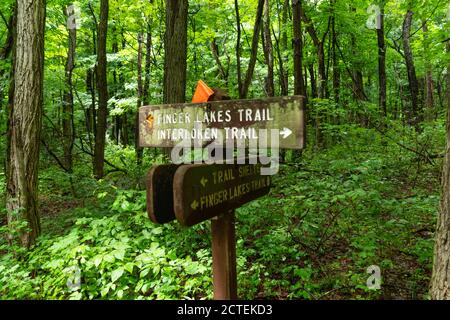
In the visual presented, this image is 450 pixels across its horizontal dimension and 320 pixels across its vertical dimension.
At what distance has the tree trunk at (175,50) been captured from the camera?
19.6ft

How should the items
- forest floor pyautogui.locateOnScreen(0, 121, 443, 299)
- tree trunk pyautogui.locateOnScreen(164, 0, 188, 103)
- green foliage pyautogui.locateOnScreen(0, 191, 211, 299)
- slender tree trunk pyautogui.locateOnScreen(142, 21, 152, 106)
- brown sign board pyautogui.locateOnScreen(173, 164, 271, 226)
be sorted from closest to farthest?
brown sign board pyautogui.locateOnScreen(173, 164, 271, 226) → green foliage pyautogui.locateOnScreen(0, 191, 211, 299) → forest floor pyautogui.locateOnScreen(0, 121, 443, 299) → tree trunk pyautogui.locateOnScreen(164, 0, 188, 103) → slender tree trunk pyautogui.locateOnScreen(142, 21, 152, 106)

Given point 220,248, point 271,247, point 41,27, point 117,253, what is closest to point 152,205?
point 220,248

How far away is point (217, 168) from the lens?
7.64ft

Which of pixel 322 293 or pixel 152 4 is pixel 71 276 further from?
pixel 152 4

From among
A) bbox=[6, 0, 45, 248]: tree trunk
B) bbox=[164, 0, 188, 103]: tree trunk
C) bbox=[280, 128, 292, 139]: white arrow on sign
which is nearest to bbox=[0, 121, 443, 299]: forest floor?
bbox=[6, 0, 45, 248]: tree trunk

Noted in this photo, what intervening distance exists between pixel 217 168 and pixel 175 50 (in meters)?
4.25

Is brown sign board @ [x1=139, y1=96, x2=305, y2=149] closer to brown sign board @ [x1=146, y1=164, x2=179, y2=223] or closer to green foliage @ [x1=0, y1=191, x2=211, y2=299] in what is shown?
brown sign board @ [x1=146, y1=164, x2=179, y2=223]

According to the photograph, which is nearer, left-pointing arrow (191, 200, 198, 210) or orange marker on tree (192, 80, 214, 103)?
left-pointing arrow (191, 200, 198, 210)

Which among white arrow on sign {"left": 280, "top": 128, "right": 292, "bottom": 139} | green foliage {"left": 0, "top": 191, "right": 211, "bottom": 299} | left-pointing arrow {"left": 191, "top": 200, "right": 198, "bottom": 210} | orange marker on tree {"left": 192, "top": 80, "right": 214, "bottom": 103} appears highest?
orange marker on tree {"left": 192, "top": 80, "right": 214, "bottom": 103}

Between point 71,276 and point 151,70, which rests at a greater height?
point 151,70

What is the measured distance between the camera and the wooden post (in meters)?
2.54

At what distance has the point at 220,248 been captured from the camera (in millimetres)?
2564

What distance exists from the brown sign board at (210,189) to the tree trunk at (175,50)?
349 cm
